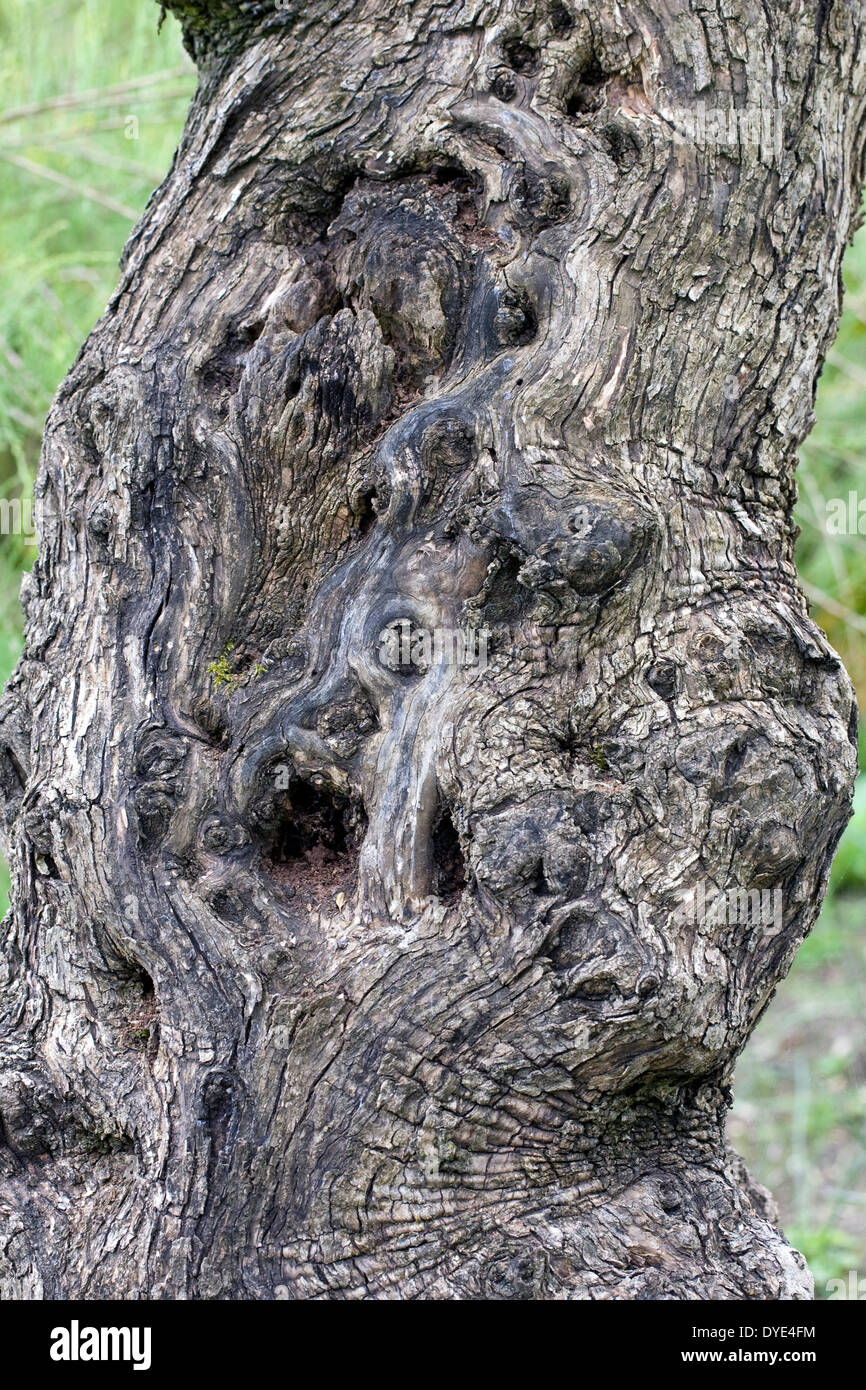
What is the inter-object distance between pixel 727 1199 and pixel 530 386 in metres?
1.35

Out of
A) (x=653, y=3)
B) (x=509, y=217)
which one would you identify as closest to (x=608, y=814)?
(x=509, y=217)

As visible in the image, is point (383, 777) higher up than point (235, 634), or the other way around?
point (235, 634)

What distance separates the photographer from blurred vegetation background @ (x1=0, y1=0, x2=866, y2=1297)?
10.3ft

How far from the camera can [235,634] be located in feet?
6.20

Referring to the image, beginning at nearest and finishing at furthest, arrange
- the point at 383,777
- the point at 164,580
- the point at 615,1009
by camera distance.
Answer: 1. the point at 615,1009
2. the point at 383,777
3. the point at 164,580

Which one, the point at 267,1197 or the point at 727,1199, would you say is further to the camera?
the point at 727,1199

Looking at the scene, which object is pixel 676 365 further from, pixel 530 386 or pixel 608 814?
pixel 608 814

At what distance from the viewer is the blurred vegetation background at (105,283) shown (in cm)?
315

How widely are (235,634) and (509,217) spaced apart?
849 mm

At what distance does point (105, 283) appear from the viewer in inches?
136

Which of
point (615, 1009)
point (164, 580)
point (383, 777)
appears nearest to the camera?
point (615, 1009)

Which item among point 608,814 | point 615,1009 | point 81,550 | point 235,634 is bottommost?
point 615,1009

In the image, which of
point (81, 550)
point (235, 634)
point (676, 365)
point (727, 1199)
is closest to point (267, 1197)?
point (727, 1199)
